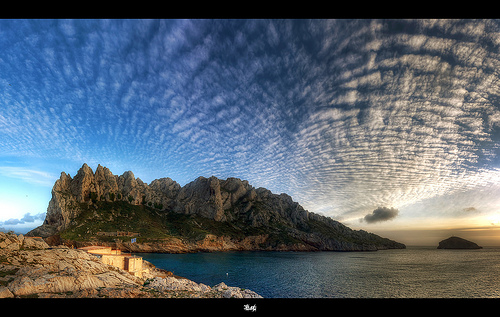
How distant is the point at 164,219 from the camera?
162 metres

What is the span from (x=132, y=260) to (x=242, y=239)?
418 ft

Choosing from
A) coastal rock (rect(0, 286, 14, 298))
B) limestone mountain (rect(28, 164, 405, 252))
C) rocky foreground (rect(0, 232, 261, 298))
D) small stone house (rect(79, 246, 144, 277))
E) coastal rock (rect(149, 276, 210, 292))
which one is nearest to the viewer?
coastal rock (rect(0, 286, 14, 298))

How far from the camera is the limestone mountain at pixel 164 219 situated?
379 ft

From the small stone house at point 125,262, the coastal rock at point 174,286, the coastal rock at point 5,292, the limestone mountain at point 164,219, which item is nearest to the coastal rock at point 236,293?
the coastal rock at point 174,286

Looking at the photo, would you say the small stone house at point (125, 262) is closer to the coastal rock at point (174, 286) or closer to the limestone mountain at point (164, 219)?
the coastal rock at point (174, 286)

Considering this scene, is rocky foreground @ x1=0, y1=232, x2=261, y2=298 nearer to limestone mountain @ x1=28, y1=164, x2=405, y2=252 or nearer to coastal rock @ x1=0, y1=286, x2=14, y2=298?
coastal rock @ x1=0, y1=286, x2=14, y2=298

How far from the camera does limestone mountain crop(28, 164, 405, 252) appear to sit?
116 meters

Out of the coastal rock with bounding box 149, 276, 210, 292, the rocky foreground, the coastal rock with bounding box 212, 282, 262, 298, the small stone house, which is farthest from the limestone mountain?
the coastal rock with bounding box 212, 282, 262, 298

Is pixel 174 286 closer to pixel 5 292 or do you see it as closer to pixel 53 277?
pixel 53 277
